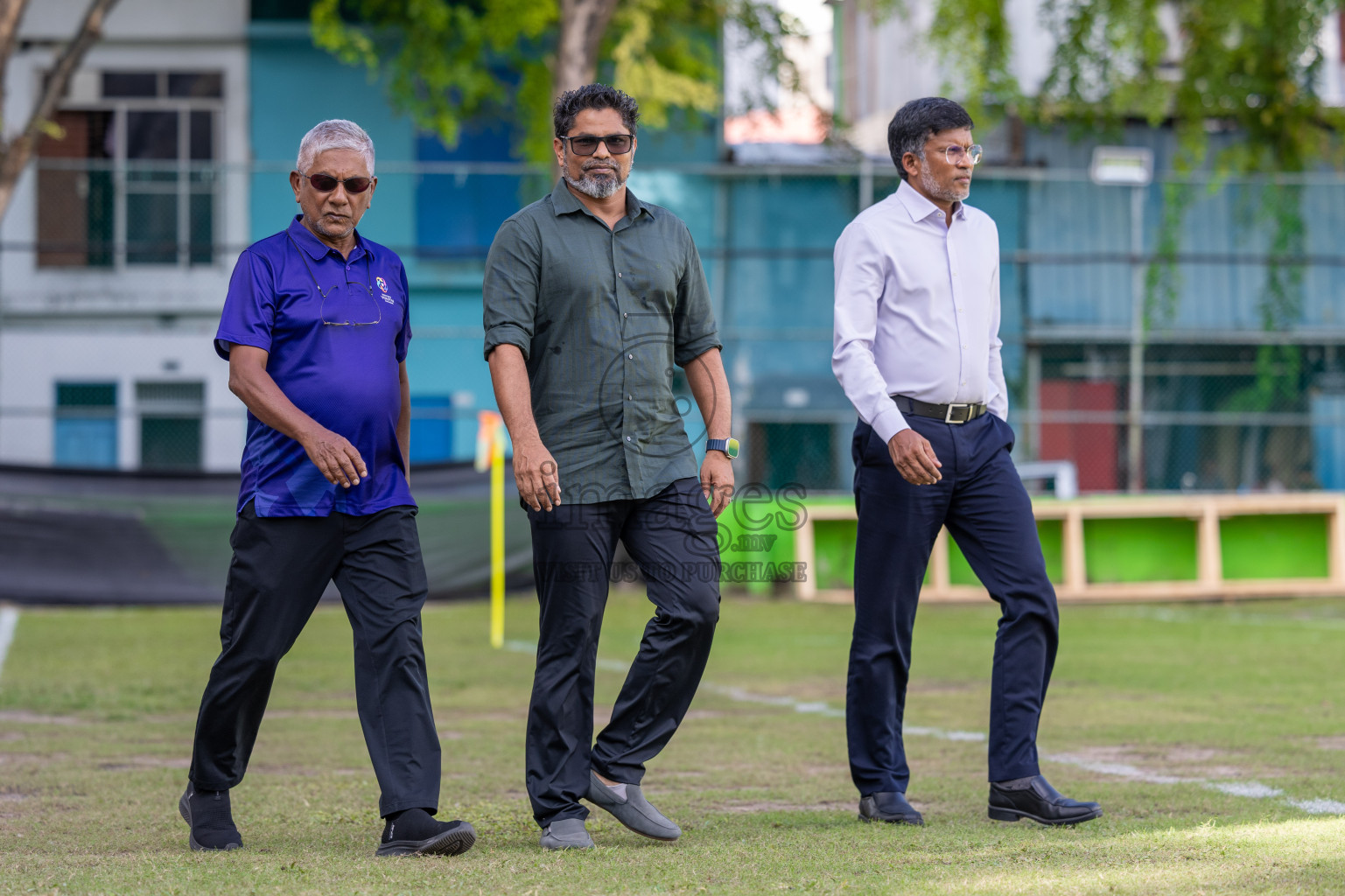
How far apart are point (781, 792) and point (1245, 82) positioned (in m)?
16.3

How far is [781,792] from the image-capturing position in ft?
18.8

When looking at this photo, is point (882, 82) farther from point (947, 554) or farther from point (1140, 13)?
point (947, 554)

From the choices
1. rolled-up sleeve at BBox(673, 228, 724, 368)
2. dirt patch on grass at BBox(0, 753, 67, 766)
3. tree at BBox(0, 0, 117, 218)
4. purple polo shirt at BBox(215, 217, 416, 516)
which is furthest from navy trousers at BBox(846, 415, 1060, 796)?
tree at BBox(0, 0, 117, 218)

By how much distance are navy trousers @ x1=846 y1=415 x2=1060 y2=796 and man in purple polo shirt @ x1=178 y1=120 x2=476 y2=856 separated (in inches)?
52.7

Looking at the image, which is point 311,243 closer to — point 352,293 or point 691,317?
point 352,293

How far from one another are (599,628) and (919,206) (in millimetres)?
1661

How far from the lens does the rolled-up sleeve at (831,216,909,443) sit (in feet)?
16.2

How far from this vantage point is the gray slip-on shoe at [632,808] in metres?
4.59

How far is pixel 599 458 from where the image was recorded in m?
4.65


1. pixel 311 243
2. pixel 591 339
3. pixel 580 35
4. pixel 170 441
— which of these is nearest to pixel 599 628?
pixel 591 339

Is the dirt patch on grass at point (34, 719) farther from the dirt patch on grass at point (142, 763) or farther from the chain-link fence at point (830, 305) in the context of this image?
the chain-link fence at point (830, 305)

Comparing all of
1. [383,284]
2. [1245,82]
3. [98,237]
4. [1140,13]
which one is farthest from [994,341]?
[98,237]

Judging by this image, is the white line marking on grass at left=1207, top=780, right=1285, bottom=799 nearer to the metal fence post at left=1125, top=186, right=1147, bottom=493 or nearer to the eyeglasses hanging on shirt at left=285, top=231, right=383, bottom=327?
the eyeglasses hanging on shirt at left=285, top=231, right=383, bottom=327

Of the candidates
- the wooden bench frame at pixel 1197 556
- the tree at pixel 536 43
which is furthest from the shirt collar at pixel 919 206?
the tree at pixel 536 43
